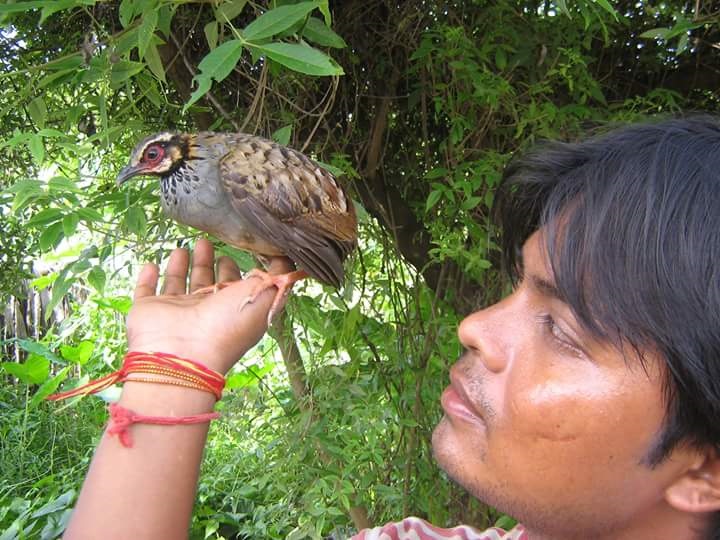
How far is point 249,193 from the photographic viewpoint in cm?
160

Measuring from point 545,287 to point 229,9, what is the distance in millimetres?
729

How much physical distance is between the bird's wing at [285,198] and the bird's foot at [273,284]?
5 centimetres

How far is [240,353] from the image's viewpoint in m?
1.28

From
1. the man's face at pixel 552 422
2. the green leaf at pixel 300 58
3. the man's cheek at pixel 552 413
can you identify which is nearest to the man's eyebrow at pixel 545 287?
the man's face at pixel 552 422

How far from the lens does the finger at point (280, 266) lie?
164 centimetres

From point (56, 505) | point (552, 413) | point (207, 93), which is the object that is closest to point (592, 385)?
point (552, 413)

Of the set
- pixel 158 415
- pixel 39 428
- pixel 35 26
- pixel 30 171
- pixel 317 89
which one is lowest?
pixel 39 428

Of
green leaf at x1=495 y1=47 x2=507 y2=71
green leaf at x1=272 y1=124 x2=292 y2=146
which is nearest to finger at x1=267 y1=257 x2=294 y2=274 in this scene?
green leaf at x1=272 y1=124 x2=292 y2=146

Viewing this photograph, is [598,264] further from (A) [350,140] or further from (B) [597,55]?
(B) [597,55]

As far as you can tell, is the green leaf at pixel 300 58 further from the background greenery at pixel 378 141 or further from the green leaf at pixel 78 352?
the green leaf at pixel 78 352

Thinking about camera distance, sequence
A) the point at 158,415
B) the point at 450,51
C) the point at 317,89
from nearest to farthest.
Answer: the point at 158,415
the point at 450,51
the point at 317,89

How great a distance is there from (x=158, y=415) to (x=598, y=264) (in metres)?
0.69

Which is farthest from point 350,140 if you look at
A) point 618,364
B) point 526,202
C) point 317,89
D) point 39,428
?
point 39,428

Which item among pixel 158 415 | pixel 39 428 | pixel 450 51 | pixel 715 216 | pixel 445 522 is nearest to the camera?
pixel 715 216
